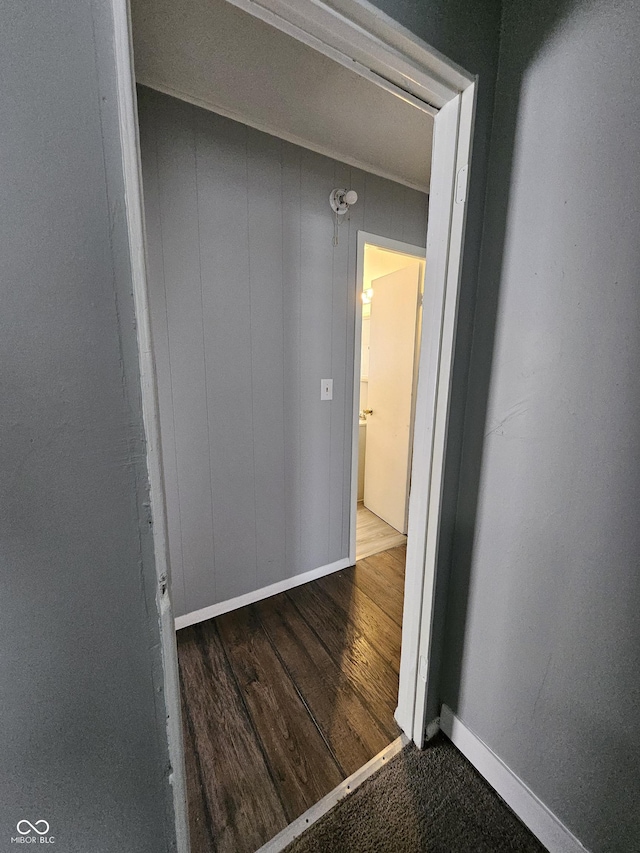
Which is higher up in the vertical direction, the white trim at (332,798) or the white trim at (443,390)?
the white trim at (443,390)

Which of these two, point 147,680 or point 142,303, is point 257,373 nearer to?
point 142,303

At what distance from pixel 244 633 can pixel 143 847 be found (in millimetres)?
1054

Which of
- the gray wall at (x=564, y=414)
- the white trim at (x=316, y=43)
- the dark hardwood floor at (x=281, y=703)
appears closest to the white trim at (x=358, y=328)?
the dark hardwood floor at (x=281, y=703)

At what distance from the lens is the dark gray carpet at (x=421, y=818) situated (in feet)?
3.12

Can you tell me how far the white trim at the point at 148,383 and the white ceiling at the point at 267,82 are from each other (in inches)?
34.2

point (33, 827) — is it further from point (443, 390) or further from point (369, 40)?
point (369, 40)

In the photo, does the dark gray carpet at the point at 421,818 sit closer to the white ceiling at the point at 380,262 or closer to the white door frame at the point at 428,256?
the white door frame at the point at 428,256

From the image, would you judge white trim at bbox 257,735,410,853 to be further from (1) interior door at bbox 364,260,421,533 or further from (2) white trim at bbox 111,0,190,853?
(1) interior door at bbox 364,260,421,533

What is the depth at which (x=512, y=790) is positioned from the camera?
1.02 metres

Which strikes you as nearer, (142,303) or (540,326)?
(142,303)

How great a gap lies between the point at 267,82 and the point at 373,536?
8.84ft

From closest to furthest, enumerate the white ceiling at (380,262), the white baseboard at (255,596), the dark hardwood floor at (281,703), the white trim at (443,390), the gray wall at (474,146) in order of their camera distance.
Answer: the gray wall at (474,146), the white trim at (443,390), the dark hardwood floor at (281,703), the white baseboard at (255,596), the white ceiling at (380,262)

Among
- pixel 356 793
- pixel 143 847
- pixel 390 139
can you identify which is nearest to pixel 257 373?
pixel 390 139

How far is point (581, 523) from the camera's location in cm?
83
